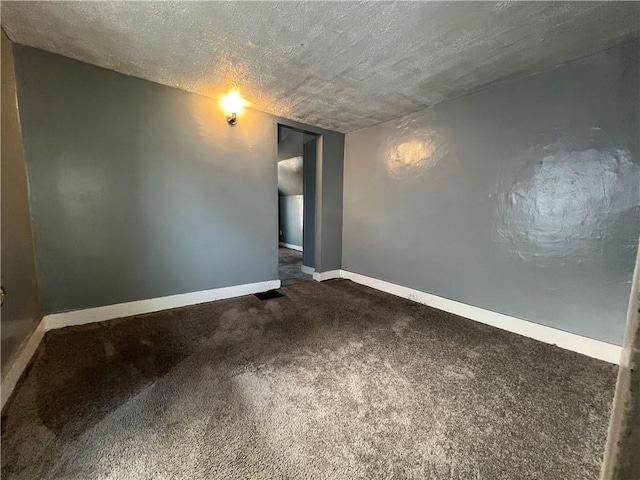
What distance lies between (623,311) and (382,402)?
75.2 inches

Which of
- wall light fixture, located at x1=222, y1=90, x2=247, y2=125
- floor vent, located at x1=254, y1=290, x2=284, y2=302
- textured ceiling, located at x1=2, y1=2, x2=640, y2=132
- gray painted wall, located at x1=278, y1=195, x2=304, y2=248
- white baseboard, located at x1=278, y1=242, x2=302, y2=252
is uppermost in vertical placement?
textured ceiling, located at x1=2, y1=2, x2=640, y2=132

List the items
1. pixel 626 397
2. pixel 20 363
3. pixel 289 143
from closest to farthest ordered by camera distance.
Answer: pixel 626 397 → pixel 20 363 → pixel 289 143

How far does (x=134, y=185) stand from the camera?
2.45 m

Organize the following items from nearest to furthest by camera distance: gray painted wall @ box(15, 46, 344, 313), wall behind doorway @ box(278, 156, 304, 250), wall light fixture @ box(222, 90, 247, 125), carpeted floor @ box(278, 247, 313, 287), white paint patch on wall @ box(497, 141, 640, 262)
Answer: white paint patch on wall @ box(497, 141, 640, 262) → gray painted wall @ box(15, 46, 344, 313) → wall light fixture @ box(222, 90, 247, 125) → carpeted floor @ box(278, 247, 313, 287) → wall behind doorway @ box(278, 156, 304, 250)

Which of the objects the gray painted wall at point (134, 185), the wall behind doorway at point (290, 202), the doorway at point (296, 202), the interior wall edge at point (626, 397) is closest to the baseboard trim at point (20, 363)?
the gray painted wall at point (134, 185)

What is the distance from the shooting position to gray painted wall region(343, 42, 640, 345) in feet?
6.01

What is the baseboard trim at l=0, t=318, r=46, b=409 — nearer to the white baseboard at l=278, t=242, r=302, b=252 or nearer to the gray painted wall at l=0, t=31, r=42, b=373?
the gray painted wall at l=0, t=31, r=42, b=373

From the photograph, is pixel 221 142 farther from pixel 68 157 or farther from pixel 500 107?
pixel 500 107

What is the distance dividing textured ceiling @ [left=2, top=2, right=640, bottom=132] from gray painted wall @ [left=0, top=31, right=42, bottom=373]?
547mm

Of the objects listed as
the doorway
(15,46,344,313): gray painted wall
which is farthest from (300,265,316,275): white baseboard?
(15,46,344,313): gray painted wall

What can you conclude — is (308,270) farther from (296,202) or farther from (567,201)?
(567,201)

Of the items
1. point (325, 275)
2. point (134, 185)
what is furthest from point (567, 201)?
point (134, 185)

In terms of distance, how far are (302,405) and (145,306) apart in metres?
2.02

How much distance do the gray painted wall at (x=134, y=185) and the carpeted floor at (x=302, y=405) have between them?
563 millimetres
